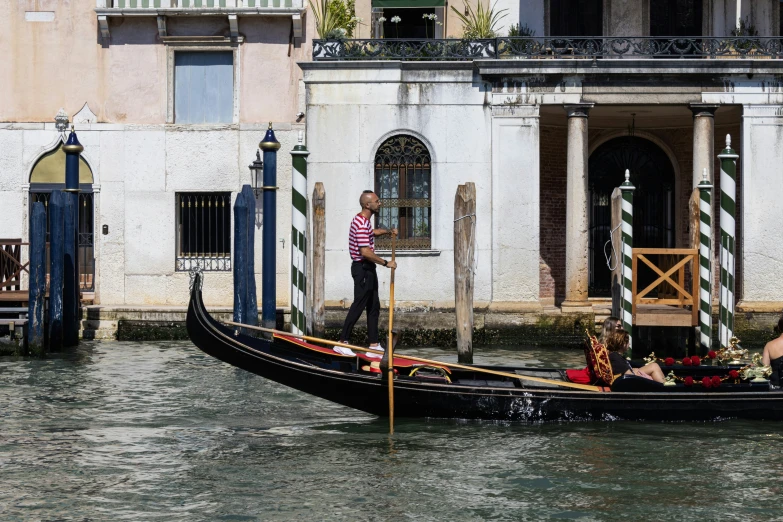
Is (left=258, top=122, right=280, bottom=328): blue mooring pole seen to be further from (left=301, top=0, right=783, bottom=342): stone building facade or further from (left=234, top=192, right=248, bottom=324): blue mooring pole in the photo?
(left=301, top=0, right=783, bottom=342): stone building facade

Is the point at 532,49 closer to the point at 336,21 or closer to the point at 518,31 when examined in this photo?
the point at 518,31

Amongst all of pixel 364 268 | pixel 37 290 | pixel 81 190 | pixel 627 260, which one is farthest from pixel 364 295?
pixel 81 190

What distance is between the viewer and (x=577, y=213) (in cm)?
1958

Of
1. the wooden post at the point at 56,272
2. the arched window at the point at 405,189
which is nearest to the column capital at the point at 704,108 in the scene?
the arched window at the point at 405,189

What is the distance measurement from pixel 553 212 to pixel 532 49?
3.42m

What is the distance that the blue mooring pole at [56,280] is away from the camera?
18.1 meters

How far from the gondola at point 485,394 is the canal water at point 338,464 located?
123mm

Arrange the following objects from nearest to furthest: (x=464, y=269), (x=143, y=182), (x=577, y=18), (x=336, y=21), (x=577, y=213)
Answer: (x=464, y=269) < (x=577, y=213) < (x=336, y=21) < (x=577, y=18) < (x=143, y=182)

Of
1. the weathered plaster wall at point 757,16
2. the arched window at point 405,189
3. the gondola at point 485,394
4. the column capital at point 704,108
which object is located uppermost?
the weathered plaster wall at point 757,16

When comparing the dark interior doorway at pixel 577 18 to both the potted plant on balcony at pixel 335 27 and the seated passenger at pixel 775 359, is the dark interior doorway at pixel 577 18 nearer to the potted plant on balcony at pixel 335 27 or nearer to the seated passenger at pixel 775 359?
the potted plant on balcony at pixel 335 27

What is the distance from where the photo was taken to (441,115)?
20.0 metres

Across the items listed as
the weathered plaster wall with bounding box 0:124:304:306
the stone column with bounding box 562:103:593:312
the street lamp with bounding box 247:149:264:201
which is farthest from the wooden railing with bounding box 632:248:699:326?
the weathered plaster wall with bounding box 0:124:304:306

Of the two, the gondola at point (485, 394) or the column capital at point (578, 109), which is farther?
the column capital at point (578, 109)

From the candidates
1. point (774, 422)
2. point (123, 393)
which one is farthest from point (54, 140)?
point (774, 422)
